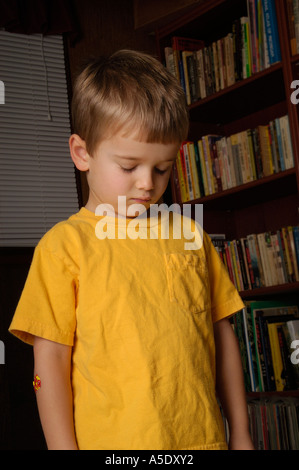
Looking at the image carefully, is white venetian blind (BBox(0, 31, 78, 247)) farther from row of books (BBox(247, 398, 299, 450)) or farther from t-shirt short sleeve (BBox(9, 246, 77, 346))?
t-shirt short sleeve (BBox(9, 246, 77, 346))

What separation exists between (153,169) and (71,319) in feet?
0.91

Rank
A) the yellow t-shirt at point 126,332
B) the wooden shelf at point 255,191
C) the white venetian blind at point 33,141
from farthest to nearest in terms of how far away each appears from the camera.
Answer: the white venetian blind at point 33,141, the wooden shelf at point 255,191, the yellow t-shirt at point 126,332

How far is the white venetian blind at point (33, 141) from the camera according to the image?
2.62 meters

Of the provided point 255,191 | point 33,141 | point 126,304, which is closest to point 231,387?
point 126,304

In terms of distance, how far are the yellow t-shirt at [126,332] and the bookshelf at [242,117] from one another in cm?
150

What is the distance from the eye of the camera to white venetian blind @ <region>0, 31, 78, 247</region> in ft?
8.60

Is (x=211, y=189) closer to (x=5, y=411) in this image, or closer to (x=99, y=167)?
(x=5, y=411)

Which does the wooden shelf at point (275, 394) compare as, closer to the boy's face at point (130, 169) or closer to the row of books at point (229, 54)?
the row of books at point (229, 54)

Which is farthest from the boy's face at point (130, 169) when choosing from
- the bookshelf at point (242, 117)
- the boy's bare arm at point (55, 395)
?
the bookshelf at point (242, 117)

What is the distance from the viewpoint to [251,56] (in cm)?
252

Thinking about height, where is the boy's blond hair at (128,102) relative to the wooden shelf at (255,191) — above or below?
below

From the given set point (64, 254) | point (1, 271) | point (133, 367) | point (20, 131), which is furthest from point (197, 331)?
point (20, 131)

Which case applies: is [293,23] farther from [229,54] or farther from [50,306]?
[50,306]

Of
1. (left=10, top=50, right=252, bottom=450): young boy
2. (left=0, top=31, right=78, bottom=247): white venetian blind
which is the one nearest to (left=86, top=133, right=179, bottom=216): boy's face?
(left=10, top=50, right=252, bottom=450): young boy
